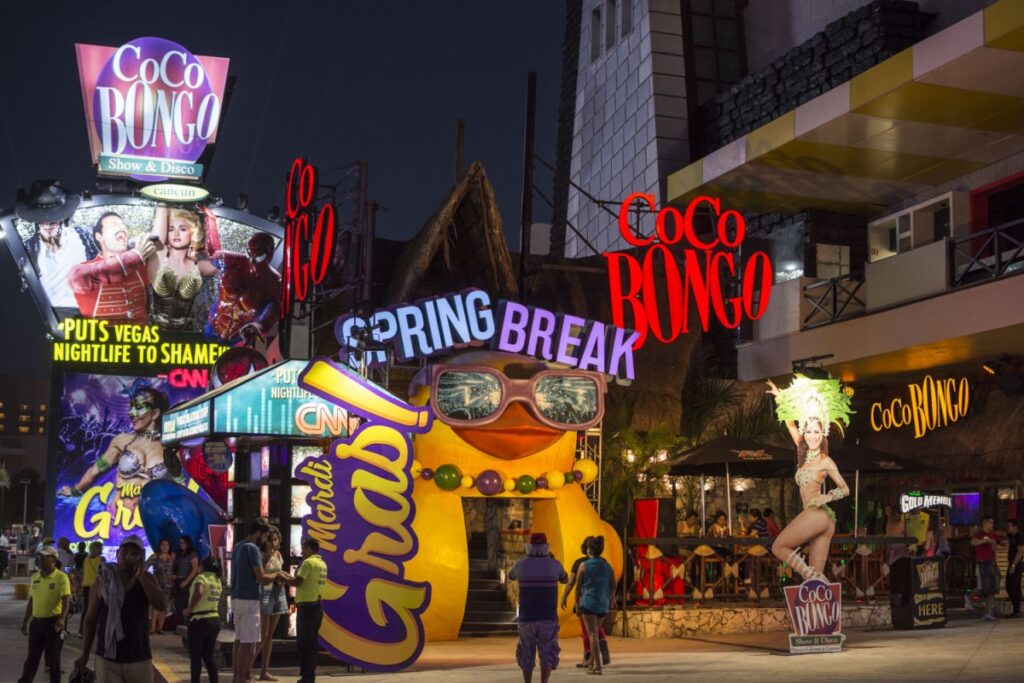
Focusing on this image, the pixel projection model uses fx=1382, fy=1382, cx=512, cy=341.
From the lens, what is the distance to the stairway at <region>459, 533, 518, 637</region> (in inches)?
827

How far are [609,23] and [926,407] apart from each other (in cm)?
1445

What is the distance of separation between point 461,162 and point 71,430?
12776 millimetres

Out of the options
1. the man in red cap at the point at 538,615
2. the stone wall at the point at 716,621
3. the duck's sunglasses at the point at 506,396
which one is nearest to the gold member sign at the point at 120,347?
the duck's sunglasses at the point at 506,396

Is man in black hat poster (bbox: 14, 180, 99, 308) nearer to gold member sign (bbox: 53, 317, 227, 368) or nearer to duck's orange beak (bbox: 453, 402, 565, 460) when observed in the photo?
gold member sign (bbox: 53, 317, 227, 368)

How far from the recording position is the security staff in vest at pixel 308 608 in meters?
13.6

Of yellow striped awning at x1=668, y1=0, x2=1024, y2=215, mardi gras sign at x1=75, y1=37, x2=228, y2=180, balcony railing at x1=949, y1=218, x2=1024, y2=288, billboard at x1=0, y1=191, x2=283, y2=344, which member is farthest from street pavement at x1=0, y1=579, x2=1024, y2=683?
mardi gras sign at x1=75, y1=37, x2=228, y2=180

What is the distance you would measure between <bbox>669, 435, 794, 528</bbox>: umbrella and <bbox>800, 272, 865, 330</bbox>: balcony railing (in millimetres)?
2925

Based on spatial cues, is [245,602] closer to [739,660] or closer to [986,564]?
[739,660]

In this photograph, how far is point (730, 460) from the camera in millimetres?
21922

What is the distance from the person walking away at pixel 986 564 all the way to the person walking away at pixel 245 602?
428 inches

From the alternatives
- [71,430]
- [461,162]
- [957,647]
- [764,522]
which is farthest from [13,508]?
[957,647]

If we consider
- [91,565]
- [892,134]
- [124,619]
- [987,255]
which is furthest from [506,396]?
[124,619]

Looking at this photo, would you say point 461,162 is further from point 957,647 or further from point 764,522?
point 957,647

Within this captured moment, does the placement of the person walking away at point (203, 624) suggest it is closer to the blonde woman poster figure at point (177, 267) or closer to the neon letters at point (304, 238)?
the neon letters at point (304, 238)
